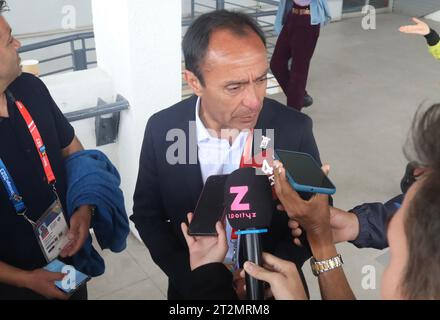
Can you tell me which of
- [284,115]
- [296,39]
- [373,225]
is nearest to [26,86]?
[284,115]

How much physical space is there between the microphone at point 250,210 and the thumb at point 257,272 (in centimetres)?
2

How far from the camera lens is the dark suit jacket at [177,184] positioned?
142 cm

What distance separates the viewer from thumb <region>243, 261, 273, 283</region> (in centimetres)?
91

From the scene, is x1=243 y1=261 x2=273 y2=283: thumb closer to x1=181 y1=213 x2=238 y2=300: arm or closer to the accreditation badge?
x1=181 y1=213 x2=238 y2=300: arm

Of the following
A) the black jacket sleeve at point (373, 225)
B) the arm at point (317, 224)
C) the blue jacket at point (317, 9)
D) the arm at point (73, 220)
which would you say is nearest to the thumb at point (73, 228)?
the arm at point (73, 220)

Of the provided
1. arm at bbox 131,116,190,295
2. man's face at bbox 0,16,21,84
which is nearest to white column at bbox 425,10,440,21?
arm at bbox 131,116,190,295

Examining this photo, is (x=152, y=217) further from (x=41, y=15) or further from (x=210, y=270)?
(x=41, y=15)

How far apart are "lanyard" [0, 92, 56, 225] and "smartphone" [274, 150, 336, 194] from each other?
742 millimetres

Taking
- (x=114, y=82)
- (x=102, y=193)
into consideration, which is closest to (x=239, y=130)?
(x=102, y=193)

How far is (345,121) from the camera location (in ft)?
15.4

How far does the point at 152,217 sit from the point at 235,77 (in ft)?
1.77

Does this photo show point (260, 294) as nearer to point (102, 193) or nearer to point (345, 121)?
point (102, 193)

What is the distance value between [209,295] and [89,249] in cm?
84

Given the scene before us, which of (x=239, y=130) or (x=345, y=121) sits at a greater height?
(x=239, y=130)
